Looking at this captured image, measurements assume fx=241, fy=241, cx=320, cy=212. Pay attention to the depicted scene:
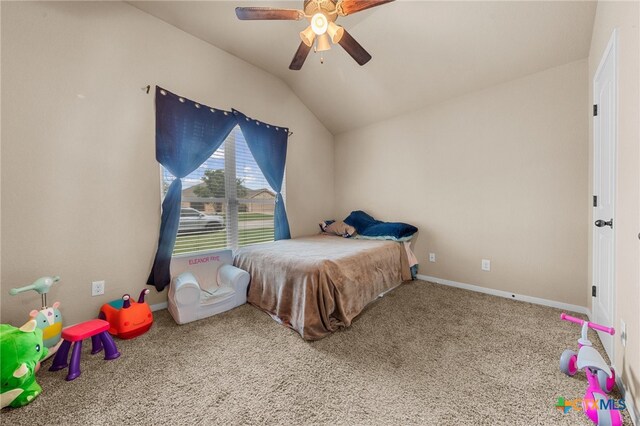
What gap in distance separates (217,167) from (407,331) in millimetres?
2539

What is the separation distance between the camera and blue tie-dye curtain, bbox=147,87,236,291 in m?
2.31

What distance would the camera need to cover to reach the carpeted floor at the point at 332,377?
115 cm

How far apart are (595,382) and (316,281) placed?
5.21 feet

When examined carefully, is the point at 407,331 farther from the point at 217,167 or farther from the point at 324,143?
the point at 324,143

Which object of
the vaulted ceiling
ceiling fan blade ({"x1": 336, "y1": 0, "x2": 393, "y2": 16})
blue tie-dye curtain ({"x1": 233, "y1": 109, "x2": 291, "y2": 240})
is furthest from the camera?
blue tie-dye curtain ({"x1": 233, "y1": 109, "x2": 291, "y2": 240})

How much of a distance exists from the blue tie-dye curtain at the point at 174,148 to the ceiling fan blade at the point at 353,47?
5.30ft

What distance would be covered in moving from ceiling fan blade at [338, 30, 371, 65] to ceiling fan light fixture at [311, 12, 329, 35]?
161mm

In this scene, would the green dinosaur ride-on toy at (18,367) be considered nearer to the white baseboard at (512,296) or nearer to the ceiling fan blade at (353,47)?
the ceiling fan blade at (353,47)

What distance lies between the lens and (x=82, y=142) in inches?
76.8

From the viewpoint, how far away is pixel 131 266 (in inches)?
86.2

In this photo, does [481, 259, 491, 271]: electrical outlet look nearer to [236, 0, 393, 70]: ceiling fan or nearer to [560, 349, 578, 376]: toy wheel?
[560, 349, 578, 376]: toy wheel

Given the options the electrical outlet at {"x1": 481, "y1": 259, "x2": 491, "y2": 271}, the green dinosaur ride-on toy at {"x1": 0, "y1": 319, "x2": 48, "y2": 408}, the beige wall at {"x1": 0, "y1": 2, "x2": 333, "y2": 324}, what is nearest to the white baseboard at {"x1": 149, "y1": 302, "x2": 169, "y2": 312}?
the beige wall at {"x1": 0, "y1": 2, "x2": 333, "y2": 324}

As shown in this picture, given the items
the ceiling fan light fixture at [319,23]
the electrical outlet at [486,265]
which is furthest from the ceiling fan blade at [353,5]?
the electrical outlet at [486,265]

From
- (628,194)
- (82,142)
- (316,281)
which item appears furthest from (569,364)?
(82,142)
